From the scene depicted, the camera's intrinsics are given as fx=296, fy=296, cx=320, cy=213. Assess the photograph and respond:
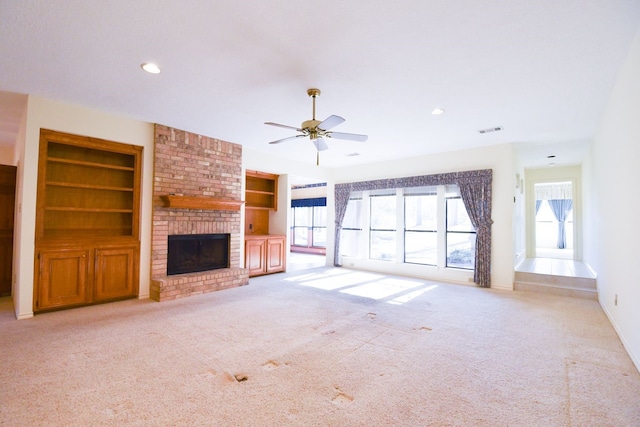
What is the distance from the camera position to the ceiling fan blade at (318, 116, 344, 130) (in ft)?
10.1

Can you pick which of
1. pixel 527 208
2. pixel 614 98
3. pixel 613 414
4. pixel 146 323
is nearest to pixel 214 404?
pixel 146 323

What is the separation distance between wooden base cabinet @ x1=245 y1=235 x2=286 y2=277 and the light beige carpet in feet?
6.86

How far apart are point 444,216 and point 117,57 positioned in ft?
19.9

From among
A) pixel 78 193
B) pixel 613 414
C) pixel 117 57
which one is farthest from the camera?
pixel 78 193

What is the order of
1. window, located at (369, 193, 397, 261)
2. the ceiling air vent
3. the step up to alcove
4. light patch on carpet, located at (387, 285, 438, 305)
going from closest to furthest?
1. light patch on carpet, located at (387, 285, 438, 305)
2. the ceiling air vent
3. the step up to alcove
4. window, located at (369, 193, 397, 261)

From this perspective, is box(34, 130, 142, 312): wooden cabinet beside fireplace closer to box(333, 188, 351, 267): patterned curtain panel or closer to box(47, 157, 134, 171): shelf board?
box(47, 157, 134, 171): shelf board

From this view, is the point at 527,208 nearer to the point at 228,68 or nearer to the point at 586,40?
the point at 586,40

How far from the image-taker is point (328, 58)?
2854mm

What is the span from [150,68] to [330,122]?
1955 millimetres

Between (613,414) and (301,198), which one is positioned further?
(301,198)

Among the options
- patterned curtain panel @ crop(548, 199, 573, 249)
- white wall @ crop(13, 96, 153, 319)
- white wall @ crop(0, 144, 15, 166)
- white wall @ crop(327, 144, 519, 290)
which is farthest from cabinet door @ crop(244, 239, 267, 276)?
patterned curtain panel @ crop(548, 199, 573, 249)

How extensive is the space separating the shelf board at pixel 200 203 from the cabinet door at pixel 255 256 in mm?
1012

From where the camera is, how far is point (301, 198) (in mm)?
12008

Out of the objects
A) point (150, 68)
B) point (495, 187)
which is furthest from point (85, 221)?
point (495, 187)
